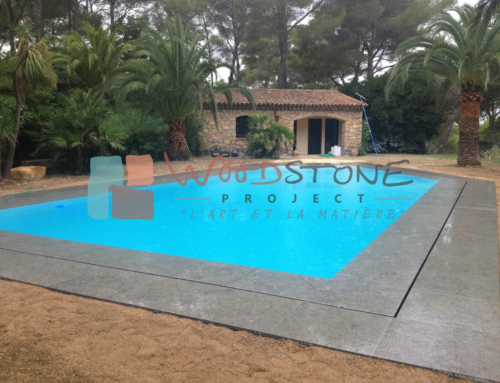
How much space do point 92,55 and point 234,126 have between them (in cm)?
871

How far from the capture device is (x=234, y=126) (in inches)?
910

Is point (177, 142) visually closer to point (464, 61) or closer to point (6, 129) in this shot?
point (6, 129)

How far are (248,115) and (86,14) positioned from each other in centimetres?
1213

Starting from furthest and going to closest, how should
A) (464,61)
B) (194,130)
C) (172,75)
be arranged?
(194,130), (172,75), (464,61)

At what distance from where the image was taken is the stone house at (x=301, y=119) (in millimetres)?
22984

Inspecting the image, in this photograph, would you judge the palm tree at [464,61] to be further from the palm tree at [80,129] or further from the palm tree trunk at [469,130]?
the palm tree at [80,129]

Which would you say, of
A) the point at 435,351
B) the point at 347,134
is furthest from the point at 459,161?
the point at 435,351

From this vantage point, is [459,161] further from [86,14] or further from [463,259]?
[86,14]

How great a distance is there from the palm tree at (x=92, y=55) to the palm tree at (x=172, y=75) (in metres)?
0.57

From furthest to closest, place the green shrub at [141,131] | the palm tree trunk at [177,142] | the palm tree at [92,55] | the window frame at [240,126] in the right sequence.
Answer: the window frame at [240,126]
the palm tree trunk at [177,142]
the palm tree at [92,55]
the green shrub at [141,131]

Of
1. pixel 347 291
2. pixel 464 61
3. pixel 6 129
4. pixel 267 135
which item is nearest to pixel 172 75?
pixel 267 135

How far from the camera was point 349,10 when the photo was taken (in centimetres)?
2908

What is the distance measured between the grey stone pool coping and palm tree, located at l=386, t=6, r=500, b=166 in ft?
37.7

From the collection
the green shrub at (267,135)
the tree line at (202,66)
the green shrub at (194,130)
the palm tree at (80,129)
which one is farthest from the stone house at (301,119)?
the palm tree at (80,129)
